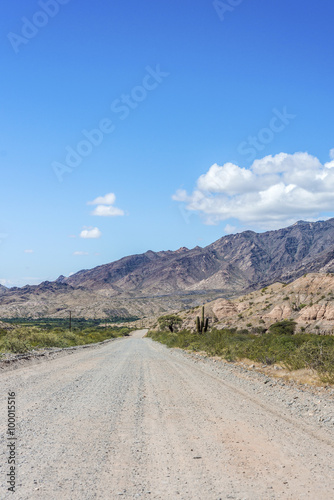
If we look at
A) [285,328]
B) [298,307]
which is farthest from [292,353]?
[298,307]

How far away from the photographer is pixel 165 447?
6.52m

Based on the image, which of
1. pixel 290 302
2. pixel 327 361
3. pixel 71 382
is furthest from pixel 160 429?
pixel 290 302

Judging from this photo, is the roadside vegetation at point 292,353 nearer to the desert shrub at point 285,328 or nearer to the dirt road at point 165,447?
the dirt road at point 165,447

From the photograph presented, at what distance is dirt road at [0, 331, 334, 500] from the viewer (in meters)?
4.90

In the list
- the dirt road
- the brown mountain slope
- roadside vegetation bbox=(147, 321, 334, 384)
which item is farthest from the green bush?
the brown mountain slope

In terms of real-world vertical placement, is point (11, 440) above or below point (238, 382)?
above

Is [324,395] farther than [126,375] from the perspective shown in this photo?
No

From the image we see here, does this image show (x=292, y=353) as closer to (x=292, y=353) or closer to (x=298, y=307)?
(x=292, y=353)

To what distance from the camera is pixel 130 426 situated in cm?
790

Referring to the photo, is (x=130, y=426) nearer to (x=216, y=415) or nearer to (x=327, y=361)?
(x=216, y=415)

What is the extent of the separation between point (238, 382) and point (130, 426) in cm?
760

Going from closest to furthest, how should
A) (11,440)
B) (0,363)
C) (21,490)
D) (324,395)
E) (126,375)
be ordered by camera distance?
(21,490), (11,440), (324,395), (126,375), (0,363)

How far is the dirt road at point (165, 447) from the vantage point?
4.90 m

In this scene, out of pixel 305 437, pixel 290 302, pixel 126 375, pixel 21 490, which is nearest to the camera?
pixel 21 490
